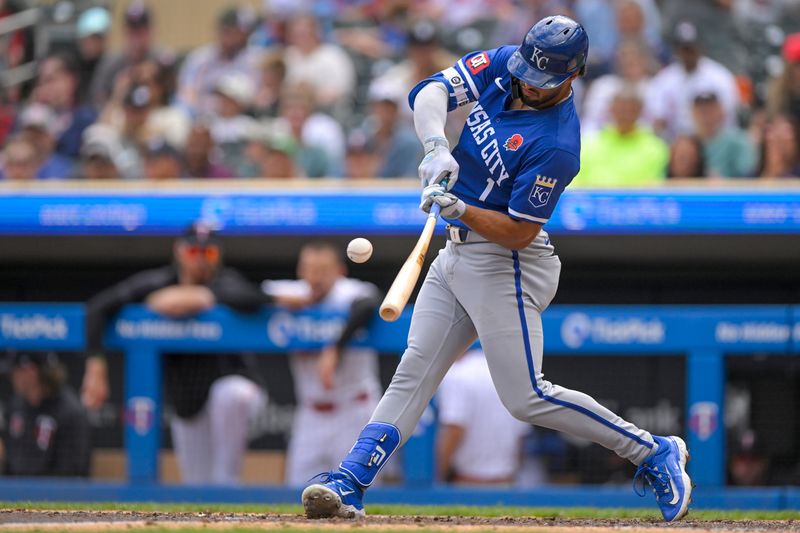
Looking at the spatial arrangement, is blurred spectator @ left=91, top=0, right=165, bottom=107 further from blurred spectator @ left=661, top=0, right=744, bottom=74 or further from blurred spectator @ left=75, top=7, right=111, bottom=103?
blurred spectator @ left=661, top=0, right=744, bottom=74

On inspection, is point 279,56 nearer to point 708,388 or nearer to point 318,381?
point 318,381

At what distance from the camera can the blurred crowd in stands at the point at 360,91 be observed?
7598 mm

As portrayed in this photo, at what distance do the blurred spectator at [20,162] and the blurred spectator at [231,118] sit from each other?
4.04ft

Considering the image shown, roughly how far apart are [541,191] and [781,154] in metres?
3.76

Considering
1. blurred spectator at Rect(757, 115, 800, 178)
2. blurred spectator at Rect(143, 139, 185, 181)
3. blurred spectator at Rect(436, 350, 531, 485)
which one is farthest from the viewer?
blurred spectator at Rect(143, 139, 185, 181)

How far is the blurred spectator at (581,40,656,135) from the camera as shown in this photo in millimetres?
8047

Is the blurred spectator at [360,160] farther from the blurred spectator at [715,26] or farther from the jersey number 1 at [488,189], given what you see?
the jersey number 1 at [488,189]

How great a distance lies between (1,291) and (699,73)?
4.59 meters

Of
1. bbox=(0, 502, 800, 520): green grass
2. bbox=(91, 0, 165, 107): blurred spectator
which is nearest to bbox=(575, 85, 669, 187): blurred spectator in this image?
bbox=(0, 502, 800, 520): green grass

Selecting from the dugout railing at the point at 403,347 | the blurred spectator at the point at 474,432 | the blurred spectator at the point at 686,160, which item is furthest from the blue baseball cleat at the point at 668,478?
the blurred spectator at the point at 686,160

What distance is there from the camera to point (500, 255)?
4.09m

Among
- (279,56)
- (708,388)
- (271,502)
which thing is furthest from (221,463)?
(279,56)

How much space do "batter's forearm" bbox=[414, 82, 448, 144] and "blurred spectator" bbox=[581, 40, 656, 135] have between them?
3.99 metres

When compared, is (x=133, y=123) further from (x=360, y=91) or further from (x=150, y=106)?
(x=360, y=91)
